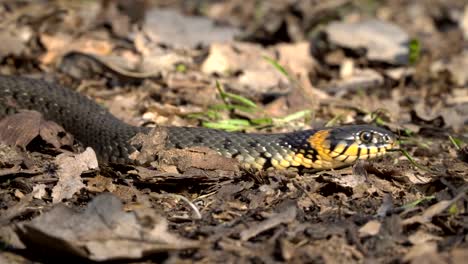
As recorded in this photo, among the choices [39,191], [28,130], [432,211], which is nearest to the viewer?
[432,211]

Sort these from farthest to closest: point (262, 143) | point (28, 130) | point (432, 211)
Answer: point (262, 143) < point (28, 130) < point (432, 211)

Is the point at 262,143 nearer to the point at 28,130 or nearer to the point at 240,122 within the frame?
the point at 240,122

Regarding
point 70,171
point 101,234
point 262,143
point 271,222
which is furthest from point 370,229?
point 70,171

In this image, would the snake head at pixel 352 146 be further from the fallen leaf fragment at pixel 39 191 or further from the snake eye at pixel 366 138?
the fallen leaf fragment at pixel 39 191

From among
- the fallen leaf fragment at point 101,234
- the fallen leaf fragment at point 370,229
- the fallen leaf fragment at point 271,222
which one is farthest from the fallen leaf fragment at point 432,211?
the fallen leaf fragment at point 101,234

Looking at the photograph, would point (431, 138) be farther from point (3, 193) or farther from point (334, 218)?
point (3, 193)

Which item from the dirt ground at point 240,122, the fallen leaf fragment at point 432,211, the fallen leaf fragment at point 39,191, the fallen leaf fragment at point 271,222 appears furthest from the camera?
the fallen leaf fragment at point 39,191
